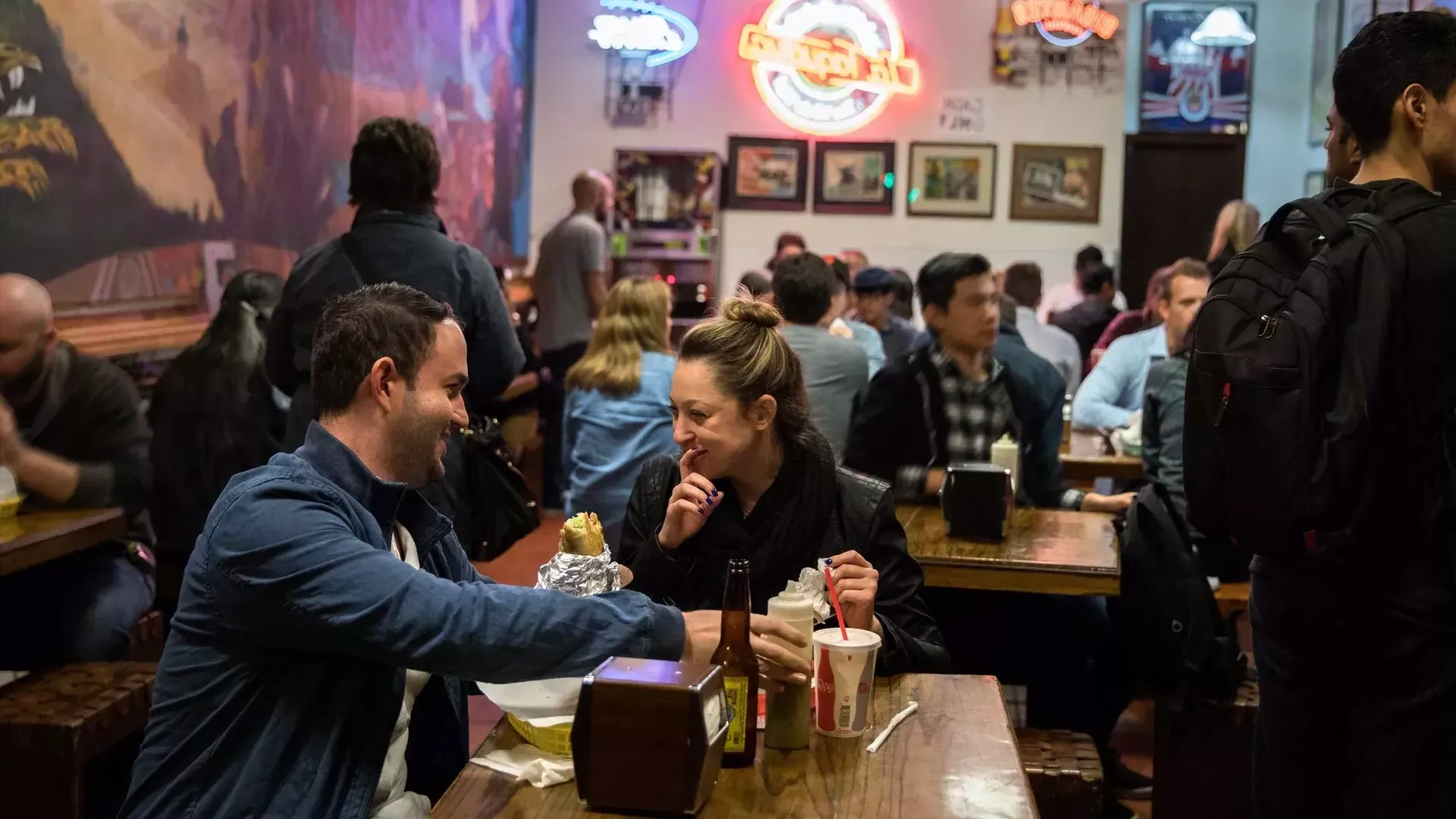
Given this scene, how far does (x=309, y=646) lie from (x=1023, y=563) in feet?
6.05

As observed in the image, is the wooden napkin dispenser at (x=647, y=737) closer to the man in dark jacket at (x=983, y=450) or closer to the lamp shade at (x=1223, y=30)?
the man in dark jacket at (x=983, y=450)

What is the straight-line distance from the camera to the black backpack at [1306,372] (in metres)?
2.01

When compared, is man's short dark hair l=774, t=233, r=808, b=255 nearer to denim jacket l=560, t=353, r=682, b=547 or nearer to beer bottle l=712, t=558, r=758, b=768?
denim jacket l=560, t=353, r=682, b=547

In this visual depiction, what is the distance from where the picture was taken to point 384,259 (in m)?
3.67

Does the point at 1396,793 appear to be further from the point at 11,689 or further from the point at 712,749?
the point at 11,689

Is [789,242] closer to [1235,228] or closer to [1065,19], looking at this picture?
[1065,19]

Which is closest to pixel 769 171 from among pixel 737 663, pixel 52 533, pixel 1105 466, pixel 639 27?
pixel 639 27

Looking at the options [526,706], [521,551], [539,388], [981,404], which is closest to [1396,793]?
[526,706]

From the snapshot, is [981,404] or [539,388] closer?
[981,404]

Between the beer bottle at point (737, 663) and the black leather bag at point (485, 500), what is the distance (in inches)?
83.9

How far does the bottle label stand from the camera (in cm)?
173

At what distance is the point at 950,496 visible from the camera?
11.1 ft

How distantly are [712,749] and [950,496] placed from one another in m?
1.87

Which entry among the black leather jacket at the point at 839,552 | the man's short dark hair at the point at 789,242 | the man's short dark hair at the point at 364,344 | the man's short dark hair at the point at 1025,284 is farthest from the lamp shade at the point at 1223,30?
the man's short dark hair at the point at 364,344
